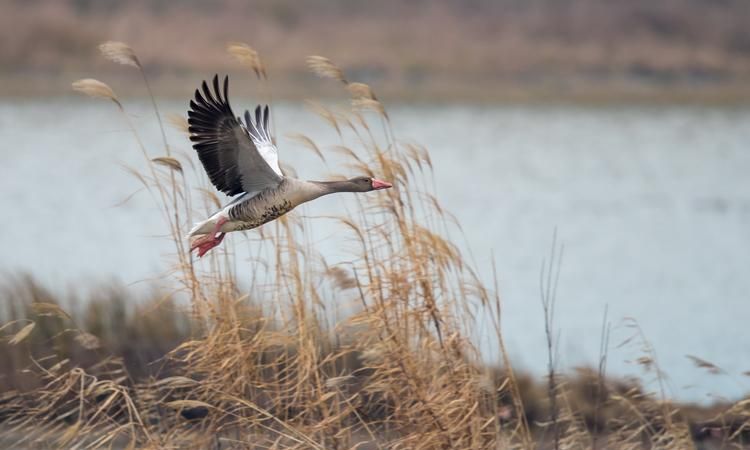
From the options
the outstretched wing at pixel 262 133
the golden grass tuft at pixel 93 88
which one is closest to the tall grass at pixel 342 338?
the golden grass tuft at pixel 93 88

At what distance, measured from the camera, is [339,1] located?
45.8 metres

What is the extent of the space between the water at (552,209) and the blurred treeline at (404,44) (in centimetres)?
131

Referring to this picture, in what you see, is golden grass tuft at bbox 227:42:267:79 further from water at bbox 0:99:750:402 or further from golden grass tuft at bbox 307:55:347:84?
water at bbox 0:99:750:402

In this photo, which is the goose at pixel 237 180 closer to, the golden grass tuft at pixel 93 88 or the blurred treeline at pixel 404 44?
the golden grass tuft at pixel 93 88

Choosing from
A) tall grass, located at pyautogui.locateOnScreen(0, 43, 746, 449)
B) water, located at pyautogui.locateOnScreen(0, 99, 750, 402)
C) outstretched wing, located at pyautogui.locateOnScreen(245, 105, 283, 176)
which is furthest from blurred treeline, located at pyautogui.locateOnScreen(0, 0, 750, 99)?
tall grass, located at pyautogui.locateOnScreen(0, 43, 746, 449)

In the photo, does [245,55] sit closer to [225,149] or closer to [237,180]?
[225,149]

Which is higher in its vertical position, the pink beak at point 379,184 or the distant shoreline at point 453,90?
the pink beak at point 379,184

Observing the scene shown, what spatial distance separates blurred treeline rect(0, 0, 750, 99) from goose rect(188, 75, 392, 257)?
28714mm

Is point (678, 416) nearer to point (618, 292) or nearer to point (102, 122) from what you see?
point (618, 292)

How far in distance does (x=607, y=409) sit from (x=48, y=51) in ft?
100

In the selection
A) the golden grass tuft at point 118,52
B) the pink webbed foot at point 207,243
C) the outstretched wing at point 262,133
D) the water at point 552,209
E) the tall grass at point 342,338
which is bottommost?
the water at point 552,209

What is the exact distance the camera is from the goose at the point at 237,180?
272 inches

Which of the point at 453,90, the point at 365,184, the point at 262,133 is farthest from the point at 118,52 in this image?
the point at 453,90

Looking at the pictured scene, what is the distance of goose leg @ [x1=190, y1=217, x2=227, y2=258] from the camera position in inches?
283
